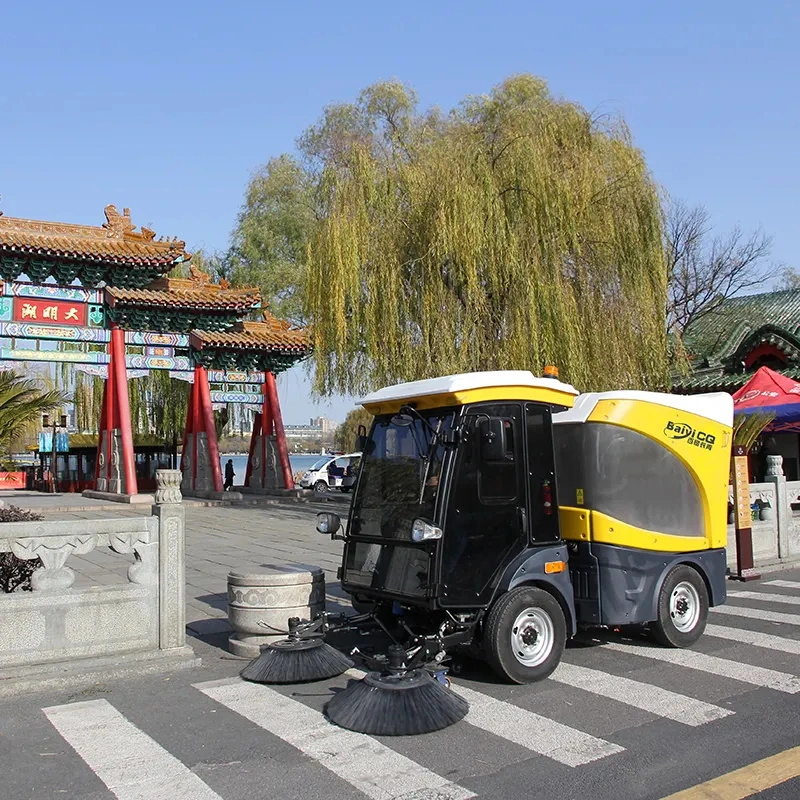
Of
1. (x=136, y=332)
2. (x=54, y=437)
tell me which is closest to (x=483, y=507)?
(x=136, y=332)

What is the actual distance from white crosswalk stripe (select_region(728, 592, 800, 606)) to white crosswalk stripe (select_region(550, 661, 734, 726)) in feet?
12.9

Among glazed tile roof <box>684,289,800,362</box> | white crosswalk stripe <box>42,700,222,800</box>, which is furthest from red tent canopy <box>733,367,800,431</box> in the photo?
white crosswalk stripe <box>42,700,222,800</box>

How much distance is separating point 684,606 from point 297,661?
10.8 ft

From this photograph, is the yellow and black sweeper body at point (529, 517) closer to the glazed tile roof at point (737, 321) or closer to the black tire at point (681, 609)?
the black tire at point (681, 609)

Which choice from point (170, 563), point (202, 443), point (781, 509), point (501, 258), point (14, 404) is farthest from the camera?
point (202, 443)

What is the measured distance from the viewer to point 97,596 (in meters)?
6.16

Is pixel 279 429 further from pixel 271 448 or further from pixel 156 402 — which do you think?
pixel 156 402

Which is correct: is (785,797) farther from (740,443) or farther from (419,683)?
(740,443)

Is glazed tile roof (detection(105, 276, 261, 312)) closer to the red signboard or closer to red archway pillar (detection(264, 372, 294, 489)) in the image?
the red signboard

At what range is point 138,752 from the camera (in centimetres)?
458

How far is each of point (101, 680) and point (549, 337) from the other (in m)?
10.7

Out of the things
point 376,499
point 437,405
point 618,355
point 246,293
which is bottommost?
point 376,499

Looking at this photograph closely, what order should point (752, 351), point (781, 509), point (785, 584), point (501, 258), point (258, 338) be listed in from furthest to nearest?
1. point (258, 338)
2. point (752, 351)
3. point (501, 258)
4. point (781, 509)
5. point (785, 584)

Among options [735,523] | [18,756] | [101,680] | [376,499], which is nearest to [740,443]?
[735,523]
